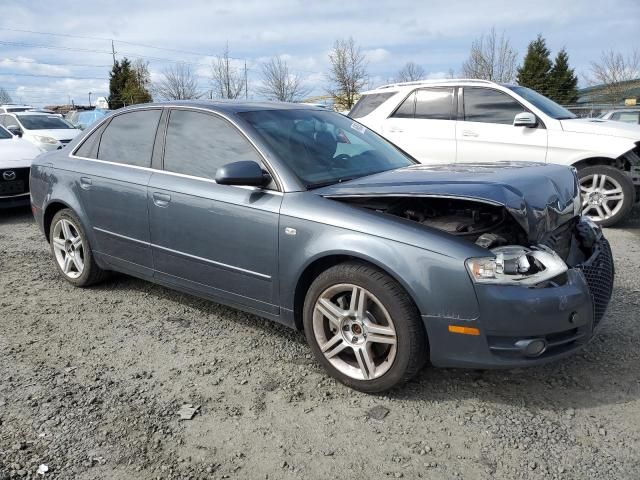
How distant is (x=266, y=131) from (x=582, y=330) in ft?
7.22

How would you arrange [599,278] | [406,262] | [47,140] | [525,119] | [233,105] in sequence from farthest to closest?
[47,140] → [525,119] → [233,105] → [599,278] → [406,262]

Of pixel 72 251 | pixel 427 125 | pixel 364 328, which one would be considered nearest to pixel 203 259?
pixel 364 328

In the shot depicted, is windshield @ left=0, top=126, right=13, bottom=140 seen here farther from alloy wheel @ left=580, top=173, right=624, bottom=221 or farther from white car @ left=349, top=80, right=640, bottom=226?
alloy wheel @ left=580, top=173, right=624, bottom=221

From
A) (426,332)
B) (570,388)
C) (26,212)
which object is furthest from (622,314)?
(26,212)

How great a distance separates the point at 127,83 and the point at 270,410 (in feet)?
159

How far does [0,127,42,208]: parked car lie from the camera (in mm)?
7527

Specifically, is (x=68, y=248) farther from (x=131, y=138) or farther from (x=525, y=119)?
(x=525, y=119)

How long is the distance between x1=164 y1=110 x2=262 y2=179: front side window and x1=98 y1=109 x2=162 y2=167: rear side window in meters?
0.22

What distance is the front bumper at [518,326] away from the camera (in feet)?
8.38

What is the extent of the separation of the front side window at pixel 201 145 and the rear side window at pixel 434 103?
4.49 meters

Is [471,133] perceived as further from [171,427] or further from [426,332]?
[171,427]

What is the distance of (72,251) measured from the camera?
4723mm

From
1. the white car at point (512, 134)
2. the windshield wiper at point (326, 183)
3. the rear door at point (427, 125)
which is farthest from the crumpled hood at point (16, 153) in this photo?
the windshield wiper at point (326, 183)

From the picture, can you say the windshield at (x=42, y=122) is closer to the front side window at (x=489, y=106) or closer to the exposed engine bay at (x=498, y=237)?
the front side window at (x=489, y=106)
